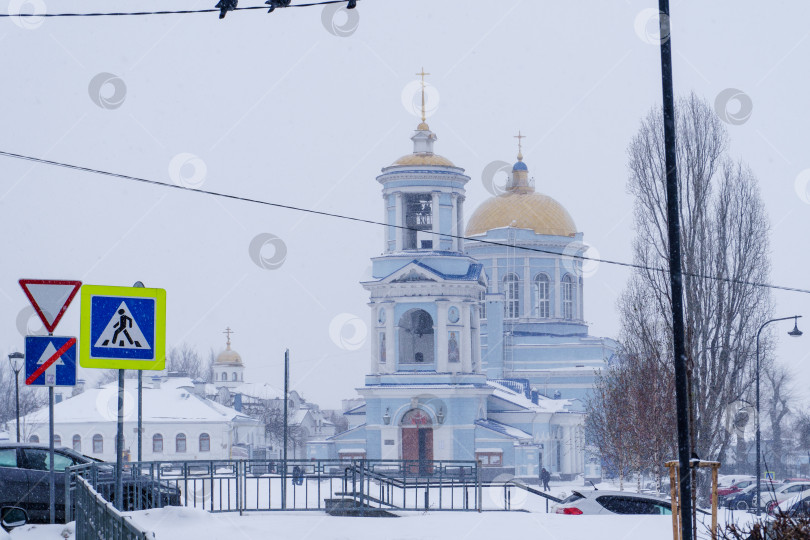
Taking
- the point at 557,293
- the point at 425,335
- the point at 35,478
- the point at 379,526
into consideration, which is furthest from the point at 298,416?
the point at 35,478

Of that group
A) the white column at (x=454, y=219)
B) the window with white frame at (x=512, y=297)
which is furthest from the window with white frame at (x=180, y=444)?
the white column at (x=454, y=219)

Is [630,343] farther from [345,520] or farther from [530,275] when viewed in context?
[530,275]

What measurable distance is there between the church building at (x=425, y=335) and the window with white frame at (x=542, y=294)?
52.9 ft

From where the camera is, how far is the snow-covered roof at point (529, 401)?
6531cm

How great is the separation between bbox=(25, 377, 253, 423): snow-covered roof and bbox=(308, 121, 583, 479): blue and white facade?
28.7 m

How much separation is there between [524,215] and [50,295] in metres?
64.1

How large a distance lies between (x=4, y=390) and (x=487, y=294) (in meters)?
69.7

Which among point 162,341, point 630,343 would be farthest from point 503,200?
point 162,341

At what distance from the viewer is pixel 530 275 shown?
252ft

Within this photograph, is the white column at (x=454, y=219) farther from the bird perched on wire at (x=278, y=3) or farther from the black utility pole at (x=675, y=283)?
the bird perched on wire at (x=278, y=3)

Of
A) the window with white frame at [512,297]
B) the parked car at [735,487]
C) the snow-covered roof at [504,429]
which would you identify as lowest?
the parked car at [735,487]

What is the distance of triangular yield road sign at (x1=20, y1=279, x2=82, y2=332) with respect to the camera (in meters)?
14.6

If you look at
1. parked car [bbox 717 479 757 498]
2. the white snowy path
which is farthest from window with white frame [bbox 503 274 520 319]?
the white snowy path

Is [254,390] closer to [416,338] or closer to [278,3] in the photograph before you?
[416,338]
